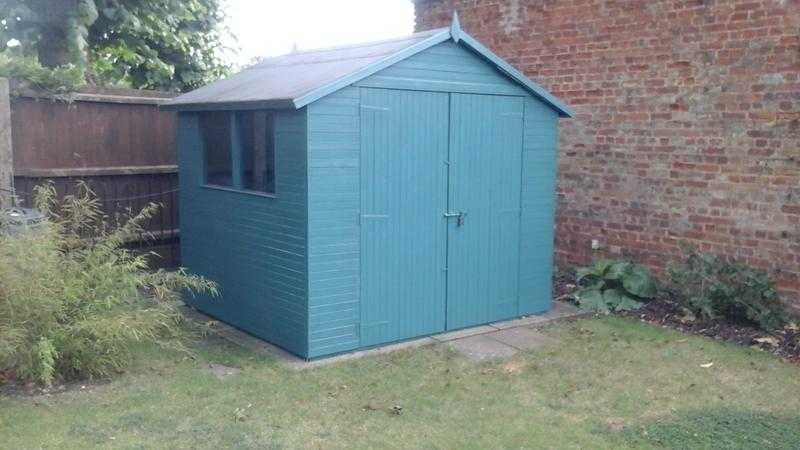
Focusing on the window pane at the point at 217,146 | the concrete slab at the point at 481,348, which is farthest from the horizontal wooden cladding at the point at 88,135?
the concrete slab at the point at 481,348

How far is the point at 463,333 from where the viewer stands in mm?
7242

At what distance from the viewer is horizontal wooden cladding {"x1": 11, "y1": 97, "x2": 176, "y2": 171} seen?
25.7 ft

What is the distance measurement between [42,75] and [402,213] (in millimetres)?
3949

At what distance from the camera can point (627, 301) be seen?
8195 mm

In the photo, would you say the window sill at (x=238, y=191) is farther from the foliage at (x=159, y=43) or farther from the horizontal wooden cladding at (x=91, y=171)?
the foliage at (x=159, y=43)

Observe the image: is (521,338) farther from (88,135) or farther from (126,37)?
(126,37)

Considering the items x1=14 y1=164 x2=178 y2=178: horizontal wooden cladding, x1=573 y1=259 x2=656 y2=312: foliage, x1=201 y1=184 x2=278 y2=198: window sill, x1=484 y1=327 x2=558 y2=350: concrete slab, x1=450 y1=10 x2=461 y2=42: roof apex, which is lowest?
x1=484 y1=327 x2=558 y2=350: concrete slab

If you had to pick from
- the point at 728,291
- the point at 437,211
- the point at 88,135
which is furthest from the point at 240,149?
the point at 728,291

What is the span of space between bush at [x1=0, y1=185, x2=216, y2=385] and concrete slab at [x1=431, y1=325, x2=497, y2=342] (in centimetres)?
234

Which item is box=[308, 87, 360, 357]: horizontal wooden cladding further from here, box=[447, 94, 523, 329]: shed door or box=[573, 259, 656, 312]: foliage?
box=[573, 259, 656, 312]: foliage

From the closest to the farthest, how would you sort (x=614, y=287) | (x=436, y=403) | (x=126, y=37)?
(x=436, y=403)
(x=614, y=287)
(x=126, y=37)

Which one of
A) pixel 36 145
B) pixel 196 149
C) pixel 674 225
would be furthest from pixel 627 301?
pixel 36 145

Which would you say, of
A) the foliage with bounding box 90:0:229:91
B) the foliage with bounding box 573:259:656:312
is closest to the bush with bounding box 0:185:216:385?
the foliage with bounding box 573:259:656:312

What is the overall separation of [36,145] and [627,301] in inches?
246
